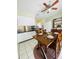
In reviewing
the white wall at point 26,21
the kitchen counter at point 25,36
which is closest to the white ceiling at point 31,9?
the white wall at point 26,21

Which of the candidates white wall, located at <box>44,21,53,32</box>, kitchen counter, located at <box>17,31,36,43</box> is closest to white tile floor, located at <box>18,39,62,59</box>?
kitchen counter, located at <box>17,31,36,43</box>

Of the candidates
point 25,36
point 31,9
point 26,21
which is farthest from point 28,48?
point 31,9

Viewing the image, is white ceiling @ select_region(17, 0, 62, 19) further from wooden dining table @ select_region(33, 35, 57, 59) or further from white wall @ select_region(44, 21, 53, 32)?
wooden dining table @ select_region(33, 35, 57, 59)

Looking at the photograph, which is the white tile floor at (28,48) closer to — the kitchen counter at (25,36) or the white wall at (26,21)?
the kitchen counter at (25,36)

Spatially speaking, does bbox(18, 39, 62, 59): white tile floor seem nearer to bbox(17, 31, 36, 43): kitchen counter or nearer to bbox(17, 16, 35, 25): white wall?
bbox(17, 31, 36, 43): kitchen counter

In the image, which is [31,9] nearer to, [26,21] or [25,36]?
[26,21]

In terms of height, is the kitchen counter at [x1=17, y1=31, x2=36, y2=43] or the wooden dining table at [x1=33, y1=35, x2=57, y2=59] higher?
the kitchen counter at [x1=17, y1=31, x2=36, y2=43]

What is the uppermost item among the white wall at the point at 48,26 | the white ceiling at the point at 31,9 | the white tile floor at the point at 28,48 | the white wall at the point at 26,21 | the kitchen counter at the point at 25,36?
the white ceiling at the point at 31,9

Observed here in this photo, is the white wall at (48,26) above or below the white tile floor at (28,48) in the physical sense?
above

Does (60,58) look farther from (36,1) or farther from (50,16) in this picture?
(36,1)

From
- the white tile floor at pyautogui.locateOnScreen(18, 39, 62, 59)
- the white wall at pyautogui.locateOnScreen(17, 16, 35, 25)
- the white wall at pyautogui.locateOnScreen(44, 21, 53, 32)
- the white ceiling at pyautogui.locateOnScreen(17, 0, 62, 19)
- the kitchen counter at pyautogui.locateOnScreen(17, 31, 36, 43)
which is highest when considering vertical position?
the white ceiling at pyautogui.locateOnScreen(17, 0, 62, 19)
